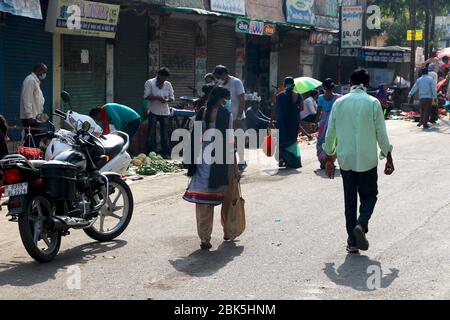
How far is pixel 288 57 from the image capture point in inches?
1054

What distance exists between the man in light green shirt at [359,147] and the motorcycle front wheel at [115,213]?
7.59ft

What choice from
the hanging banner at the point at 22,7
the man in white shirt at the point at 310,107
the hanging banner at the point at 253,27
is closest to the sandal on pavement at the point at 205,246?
the hanging banner at the point at 22,7

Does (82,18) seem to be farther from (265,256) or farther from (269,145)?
(265,256)

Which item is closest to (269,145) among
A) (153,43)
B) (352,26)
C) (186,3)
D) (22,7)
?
(22,7)

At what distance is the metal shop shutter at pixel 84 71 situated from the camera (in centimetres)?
1577

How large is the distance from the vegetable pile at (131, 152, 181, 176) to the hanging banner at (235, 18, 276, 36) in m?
7.00

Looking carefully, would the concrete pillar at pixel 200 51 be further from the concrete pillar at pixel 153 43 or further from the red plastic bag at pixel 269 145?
the red plastic bag at pixel 269 145

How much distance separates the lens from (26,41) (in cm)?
1443

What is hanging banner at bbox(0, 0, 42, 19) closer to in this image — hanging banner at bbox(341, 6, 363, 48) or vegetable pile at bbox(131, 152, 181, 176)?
vegetable pile at bbox(131, 152, 181, 176)

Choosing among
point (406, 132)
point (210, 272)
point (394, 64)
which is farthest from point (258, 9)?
point (210, 272)

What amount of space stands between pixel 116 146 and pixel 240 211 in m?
1.65

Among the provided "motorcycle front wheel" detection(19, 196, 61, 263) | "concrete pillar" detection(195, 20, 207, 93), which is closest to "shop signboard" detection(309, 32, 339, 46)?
"concrete pillar" detection(195, 20, 207, 93)

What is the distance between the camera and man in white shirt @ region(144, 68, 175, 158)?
14.8m
